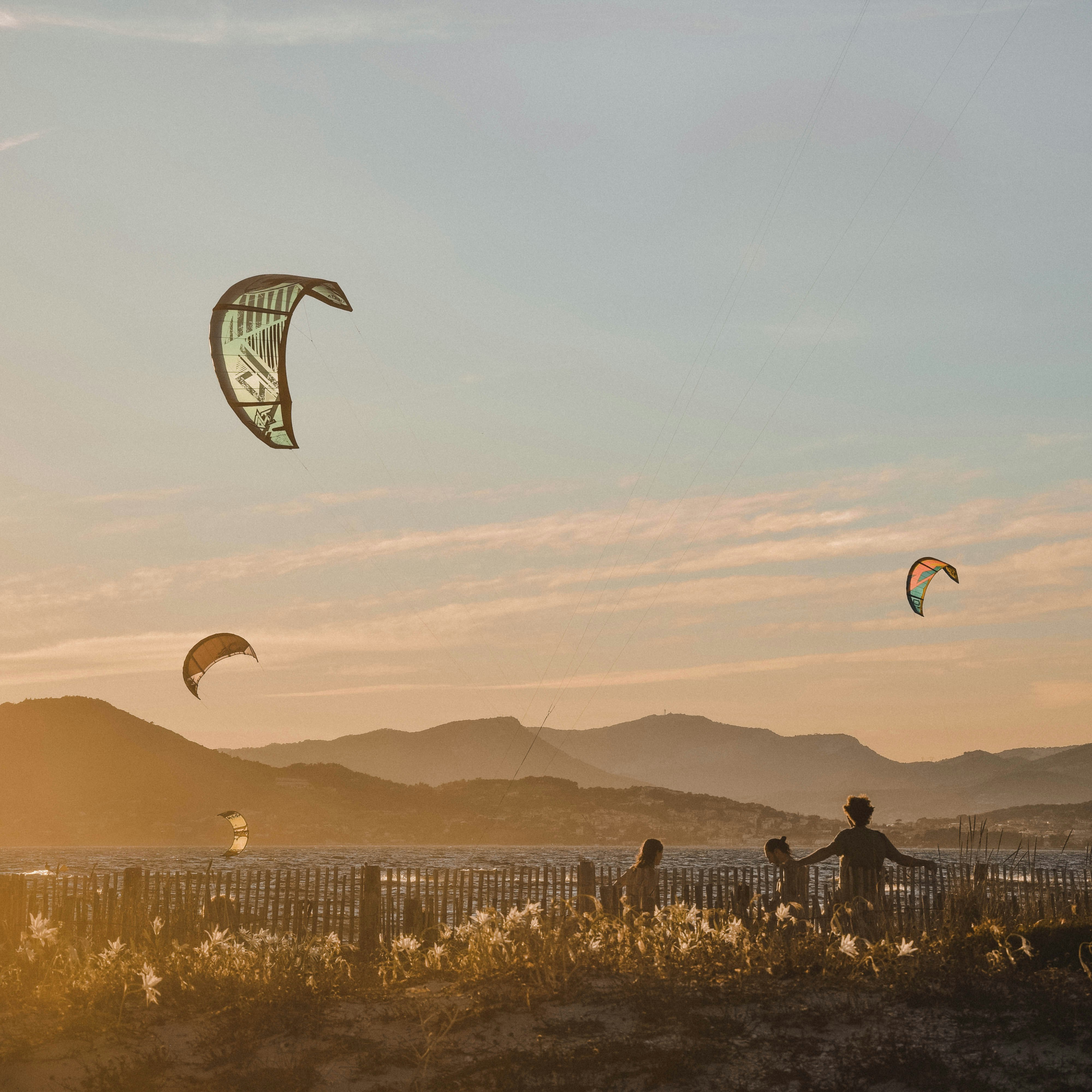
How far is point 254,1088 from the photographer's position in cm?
799

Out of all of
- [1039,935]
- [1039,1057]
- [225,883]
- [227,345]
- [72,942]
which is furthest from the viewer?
[225,883]

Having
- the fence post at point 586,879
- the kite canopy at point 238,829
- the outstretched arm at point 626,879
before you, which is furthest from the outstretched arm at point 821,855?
the kite canopy at point 238,829

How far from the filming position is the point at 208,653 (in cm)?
2467

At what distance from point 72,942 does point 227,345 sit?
26.0 feet

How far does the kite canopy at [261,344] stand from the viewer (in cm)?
1516

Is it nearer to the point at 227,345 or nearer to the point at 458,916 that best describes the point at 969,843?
the point at 458,916

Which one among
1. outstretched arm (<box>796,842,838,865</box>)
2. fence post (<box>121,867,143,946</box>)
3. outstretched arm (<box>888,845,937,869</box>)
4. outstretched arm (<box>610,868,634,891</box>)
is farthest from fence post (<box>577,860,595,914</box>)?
fence post (<box>121,867,143,946</box>)

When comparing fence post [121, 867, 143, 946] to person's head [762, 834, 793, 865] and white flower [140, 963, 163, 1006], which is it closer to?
white flower [140, 963, 163, 1006]

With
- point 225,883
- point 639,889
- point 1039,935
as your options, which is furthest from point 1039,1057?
point 225,883

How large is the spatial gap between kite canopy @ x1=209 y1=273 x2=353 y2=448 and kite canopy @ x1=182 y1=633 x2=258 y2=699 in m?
10.2

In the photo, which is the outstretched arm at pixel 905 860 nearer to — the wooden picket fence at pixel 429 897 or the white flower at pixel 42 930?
the wooden picket fence at pixel 429 897

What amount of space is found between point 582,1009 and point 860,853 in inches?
162

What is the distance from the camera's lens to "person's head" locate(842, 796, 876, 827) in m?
11.6

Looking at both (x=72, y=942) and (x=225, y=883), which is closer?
(x=72, y=942)
